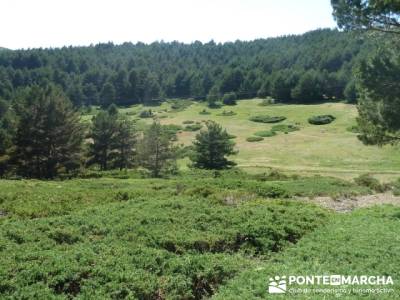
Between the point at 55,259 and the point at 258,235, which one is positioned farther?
the point at 258,235

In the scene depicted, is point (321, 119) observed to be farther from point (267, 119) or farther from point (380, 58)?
point (380, 58)

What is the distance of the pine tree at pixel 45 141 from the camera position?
4319 cm

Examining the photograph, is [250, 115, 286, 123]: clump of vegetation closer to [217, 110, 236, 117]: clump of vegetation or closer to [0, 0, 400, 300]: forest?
[217, 110, 236, 117]: clump of vegetation

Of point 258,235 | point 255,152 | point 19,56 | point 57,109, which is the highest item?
point 19,56

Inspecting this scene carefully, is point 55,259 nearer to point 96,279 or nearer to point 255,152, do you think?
point 96,279

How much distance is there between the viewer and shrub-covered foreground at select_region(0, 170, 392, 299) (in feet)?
32.3

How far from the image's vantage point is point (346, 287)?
957 centimetres

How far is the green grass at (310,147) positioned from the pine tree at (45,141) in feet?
66.4

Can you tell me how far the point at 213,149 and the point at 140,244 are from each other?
3677cm

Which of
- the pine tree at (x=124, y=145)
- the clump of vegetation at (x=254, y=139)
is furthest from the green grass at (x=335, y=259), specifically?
the clump of vegetation at (x=254, y=139)

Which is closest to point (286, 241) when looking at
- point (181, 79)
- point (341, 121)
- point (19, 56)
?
point (341, 121)

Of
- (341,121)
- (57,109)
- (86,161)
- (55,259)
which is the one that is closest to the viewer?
(55,259)

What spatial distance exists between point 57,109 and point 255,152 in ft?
100

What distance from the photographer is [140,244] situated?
12.7 meters
